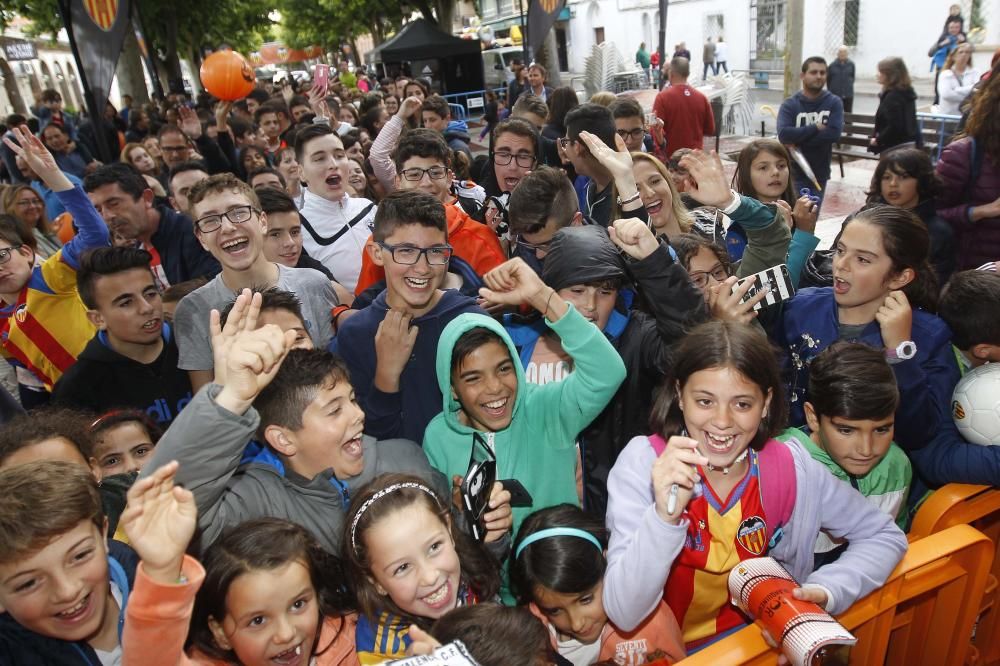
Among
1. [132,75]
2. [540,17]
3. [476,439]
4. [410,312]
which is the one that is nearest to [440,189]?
[410,312]

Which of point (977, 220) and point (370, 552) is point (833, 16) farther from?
point (370, 552)

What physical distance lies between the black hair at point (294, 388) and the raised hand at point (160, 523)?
1.95ft

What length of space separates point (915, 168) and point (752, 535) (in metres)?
2.79

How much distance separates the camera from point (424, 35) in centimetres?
2328

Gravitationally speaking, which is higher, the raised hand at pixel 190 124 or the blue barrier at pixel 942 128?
the raised hand at pixel 190 124

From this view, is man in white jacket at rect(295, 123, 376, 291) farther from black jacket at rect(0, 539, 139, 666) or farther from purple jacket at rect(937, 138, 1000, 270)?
purple jacket at rect(937, 138, 1000, 270)

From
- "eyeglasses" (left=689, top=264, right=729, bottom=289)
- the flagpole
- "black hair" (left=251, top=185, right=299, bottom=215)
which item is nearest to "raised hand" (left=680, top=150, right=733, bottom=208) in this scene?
"eyeglasses" (left=689, top=264, right=729, bottom=289)

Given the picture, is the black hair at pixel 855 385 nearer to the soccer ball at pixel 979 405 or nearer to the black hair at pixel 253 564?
the soccer ball at pixel 979 405

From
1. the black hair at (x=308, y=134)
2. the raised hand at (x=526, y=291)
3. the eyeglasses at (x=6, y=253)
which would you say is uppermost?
the black hair at (x=308, y=134)

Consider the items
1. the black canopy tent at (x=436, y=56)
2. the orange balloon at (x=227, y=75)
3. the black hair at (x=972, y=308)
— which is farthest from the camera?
the black canopy tent at (x=436, y=56)

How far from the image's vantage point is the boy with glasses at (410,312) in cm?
258

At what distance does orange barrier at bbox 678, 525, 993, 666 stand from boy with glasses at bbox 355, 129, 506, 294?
2.27m

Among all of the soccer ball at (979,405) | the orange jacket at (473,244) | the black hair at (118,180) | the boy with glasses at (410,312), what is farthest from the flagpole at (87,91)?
the soccer ball at (979,405)

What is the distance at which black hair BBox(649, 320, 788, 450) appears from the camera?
1888mm
